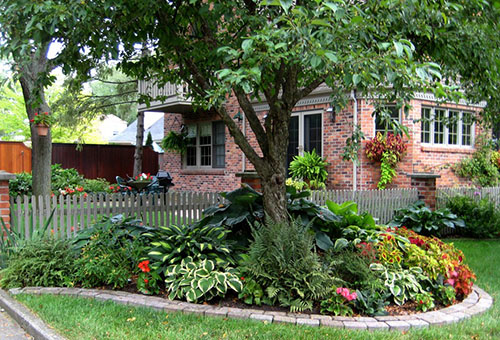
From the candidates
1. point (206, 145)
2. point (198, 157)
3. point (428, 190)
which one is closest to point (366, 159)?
point (428, 190)

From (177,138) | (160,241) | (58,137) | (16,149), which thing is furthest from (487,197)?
(58,137)

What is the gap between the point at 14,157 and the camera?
18469 mm

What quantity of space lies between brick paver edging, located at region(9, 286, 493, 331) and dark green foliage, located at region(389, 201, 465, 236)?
3.91 metres

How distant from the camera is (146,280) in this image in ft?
15.7

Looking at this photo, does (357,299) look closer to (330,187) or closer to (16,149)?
(330,187)

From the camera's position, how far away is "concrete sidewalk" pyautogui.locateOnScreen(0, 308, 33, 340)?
397cm

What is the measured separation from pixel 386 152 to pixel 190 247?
7708 mm

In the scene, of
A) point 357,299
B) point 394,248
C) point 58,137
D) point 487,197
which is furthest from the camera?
point 58,137

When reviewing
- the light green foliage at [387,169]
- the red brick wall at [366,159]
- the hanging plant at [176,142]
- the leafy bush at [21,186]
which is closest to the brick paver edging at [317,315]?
the light green foliage at [387,169]

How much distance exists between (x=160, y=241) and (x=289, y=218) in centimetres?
166

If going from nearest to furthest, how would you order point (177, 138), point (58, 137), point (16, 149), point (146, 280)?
1. point (146, 280)
2. point (177, 138)
3. point (16, 149)
4. point (58, 137)

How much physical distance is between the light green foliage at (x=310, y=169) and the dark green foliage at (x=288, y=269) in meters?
7.20

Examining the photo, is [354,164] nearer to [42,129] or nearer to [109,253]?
[42,129]

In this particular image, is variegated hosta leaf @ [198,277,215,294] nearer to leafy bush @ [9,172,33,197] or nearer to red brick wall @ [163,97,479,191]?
red brick wall @ [163,97,479,191]
